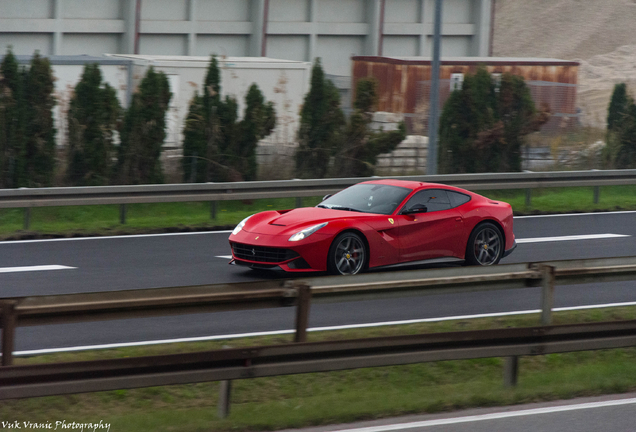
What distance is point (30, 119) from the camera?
17.5 metres

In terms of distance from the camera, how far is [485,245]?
12289 millimetres

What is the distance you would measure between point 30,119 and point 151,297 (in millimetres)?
12899

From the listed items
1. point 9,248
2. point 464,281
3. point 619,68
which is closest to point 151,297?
point 464,281

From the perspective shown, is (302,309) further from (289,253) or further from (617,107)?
(617,107)

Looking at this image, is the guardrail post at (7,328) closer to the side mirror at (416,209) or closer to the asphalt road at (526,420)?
the asphalt road at (526,420)

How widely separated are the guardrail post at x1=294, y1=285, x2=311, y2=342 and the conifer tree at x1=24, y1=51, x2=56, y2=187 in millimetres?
12546

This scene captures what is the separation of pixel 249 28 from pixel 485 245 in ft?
116

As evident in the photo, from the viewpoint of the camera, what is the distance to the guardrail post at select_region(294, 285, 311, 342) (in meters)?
6.16

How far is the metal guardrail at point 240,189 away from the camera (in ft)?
47.9

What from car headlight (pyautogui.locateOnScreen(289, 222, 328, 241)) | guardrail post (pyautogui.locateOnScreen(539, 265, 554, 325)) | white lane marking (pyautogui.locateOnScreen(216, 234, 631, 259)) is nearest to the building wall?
white lane marking (pyautogui.locateOnScreen(216, 234, 631, 259))

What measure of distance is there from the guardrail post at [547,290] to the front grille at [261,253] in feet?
12.6

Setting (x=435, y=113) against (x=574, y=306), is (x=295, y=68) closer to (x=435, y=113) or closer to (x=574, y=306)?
(x=435, y=113)

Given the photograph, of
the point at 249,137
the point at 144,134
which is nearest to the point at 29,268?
the point at 144,134

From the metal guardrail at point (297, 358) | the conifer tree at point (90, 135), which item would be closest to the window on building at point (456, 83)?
the conifer tree at point (90, 135)
